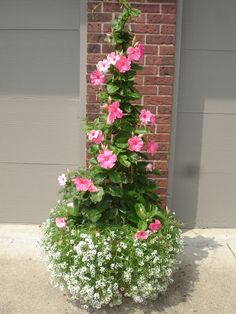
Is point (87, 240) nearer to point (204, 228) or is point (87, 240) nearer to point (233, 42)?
point (204, 228)

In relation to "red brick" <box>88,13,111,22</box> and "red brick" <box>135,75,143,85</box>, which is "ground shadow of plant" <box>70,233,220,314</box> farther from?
"red brick" <box>88,13,111,22</box>

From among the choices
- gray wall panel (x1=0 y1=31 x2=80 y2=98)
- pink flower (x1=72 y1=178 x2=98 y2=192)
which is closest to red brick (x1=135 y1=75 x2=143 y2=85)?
gray wall panel (x1=0 y1=31 x2=80 y2=98)

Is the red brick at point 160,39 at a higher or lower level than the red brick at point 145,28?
lower

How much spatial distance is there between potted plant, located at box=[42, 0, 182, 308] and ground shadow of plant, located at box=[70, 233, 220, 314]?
9 cm

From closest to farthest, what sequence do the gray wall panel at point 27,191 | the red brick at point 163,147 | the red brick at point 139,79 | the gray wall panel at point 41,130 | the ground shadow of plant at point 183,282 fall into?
1. the ground shadow of plant at point 183,282
2. the red brick at point 139,79
3. the red brick at point 163,147
4. the gray wall panel at point 41,130
5. the gray wall panel at point 27,191

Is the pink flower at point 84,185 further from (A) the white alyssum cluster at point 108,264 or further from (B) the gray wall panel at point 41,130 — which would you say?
(B) the gray wall panel at point 41,130

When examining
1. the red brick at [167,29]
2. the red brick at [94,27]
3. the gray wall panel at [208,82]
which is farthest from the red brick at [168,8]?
the red brick at [94,27]

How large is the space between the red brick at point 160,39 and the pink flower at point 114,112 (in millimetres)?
1115

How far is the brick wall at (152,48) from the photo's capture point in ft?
12.1

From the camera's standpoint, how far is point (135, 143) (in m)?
2.89

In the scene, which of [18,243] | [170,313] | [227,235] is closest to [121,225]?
[170,313]

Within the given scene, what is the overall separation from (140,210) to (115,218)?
18 centimetres

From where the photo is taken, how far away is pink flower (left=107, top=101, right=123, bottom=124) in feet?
9.34

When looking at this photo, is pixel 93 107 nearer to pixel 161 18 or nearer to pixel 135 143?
pixel 161 18
